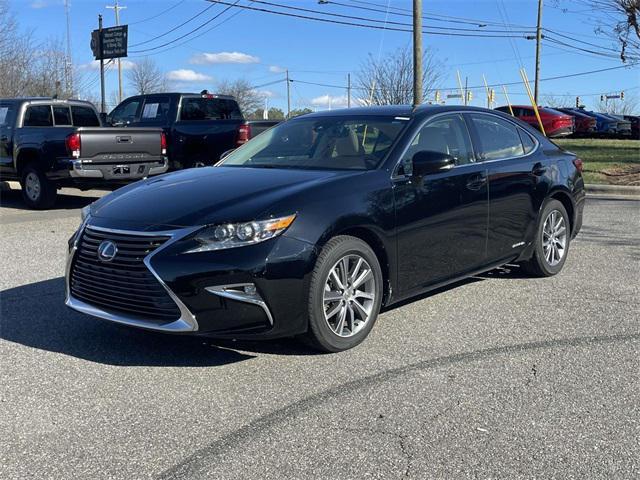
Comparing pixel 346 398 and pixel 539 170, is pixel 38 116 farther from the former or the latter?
pixel 346 398

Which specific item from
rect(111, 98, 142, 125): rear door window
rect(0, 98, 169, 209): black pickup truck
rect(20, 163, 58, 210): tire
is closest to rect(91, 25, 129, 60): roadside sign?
rect(111, 98, 142, 125): rear door window

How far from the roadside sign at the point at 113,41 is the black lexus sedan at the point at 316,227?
30.6 m

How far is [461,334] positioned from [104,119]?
40.4 ft

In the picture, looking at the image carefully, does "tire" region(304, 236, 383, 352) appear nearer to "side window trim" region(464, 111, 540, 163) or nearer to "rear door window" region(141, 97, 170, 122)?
"side window trim" region(464, 111, 540, 163)

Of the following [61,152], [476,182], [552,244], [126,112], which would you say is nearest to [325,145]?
[476,182]

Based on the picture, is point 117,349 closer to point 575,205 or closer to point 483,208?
point 483,208

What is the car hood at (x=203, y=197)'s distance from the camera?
4168mm

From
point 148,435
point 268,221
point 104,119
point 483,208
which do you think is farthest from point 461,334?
point 104,119

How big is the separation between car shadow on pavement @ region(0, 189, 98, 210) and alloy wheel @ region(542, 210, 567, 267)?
8.61 meters

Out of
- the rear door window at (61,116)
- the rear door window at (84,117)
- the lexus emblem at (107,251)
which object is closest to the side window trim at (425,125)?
the lexus emblem at (107,251)

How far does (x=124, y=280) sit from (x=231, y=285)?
0.71 meters

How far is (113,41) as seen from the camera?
34.4m

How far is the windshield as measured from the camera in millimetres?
5098

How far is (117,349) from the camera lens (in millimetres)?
4594
